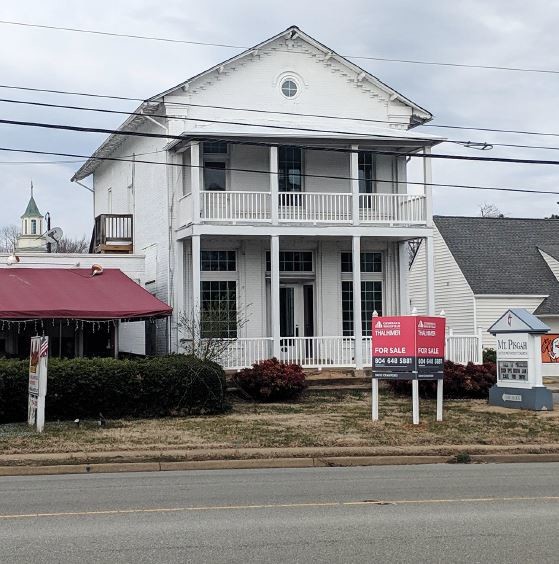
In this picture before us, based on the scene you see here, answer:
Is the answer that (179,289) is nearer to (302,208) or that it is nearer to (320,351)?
(302,208)

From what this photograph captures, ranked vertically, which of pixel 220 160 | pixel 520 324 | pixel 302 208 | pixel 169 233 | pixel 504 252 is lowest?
pixel 520 324

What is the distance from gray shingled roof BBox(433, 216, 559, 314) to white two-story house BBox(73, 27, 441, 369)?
8.06 metres

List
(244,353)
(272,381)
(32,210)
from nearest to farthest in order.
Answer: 1. (272,381)
2. (244,353)
3. (32,210)

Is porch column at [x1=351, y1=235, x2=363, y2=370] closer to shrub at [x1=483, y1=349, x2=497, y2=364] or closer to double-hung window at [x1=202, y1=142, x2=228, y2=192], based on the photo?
double-hung window at [x1=202, y1=142, x2=228, y2=192]

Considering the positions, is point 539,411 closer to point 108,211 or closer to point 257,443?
point 257,443

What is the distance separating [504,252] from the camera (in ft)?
120

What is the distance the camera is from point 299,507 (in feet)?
33.1

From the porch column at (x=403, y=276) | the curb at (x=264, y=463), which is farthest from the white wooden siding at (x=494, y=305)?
the curb at (x=264, y=463)

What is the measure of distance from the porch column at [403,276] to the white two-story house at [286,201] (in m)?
0.03

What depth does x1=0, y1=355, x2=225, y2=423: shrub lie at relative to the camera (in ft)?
58.9

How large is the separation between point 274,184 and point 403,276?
5.54 m

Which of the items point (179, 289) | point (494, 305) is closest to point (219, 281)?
point (179, 289)

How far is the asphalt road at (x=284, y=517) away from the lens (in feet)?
25.4

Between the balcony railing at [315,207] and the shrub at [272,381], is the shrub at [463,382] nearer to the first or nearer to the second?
the shrub at [272,381]
